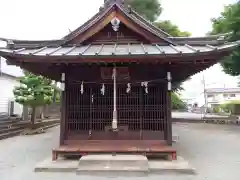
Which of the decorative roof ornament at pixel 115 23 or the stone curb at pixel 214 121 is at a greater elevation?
the decorative roof ornament at pixel 115 23

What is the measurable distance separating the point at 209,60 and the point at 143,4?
18.0 m

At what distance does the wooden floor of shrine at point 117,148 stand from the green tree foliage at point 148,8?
17228mm

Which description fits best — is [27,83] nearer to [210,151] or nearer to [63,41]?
[63,41]

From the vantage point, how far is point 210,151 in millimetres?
10227

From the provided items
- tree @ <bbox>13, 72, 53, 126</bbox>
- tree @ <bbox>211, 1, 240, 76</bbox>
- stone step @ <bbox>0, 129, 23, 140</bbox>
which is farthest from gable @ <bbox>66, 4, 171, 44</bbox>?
tree @ <bbox>211, 1, 240, 76</bbox>

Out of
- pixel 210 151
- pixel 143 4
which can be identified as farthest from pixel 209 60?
pixel 143 4

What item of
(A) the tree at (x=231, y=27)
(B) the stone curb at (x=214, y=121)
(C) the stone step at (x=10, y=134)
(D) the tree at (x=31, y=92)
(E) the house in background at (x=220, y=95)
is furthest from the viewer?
(E) the house in background at (x=220, y=95)

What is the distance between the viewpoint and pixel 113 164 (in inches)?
279

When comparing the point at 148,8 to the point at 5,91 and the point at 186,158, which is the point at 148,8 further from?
the point at 186,158

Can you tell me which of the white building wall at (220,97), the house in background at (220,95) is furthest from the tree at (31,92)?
the white building wall at (220,97)

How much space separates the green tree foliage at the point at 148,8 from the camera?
23609 millimetres

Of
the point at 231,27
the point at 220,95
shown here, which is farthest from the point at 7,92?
the point at 220,95

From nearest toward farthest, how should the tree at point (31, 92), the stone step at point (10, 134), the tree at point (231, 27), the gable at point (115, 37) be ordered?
1. the gable at point (115, 37)
2. the stone step at point (10, 134)
3. the tree at point (31, 92)
4. the tree at point (231, 27)

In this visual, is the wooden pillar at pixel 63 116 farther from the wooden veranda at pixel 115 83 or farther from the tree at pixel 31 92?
the tree at pixel 31 92
